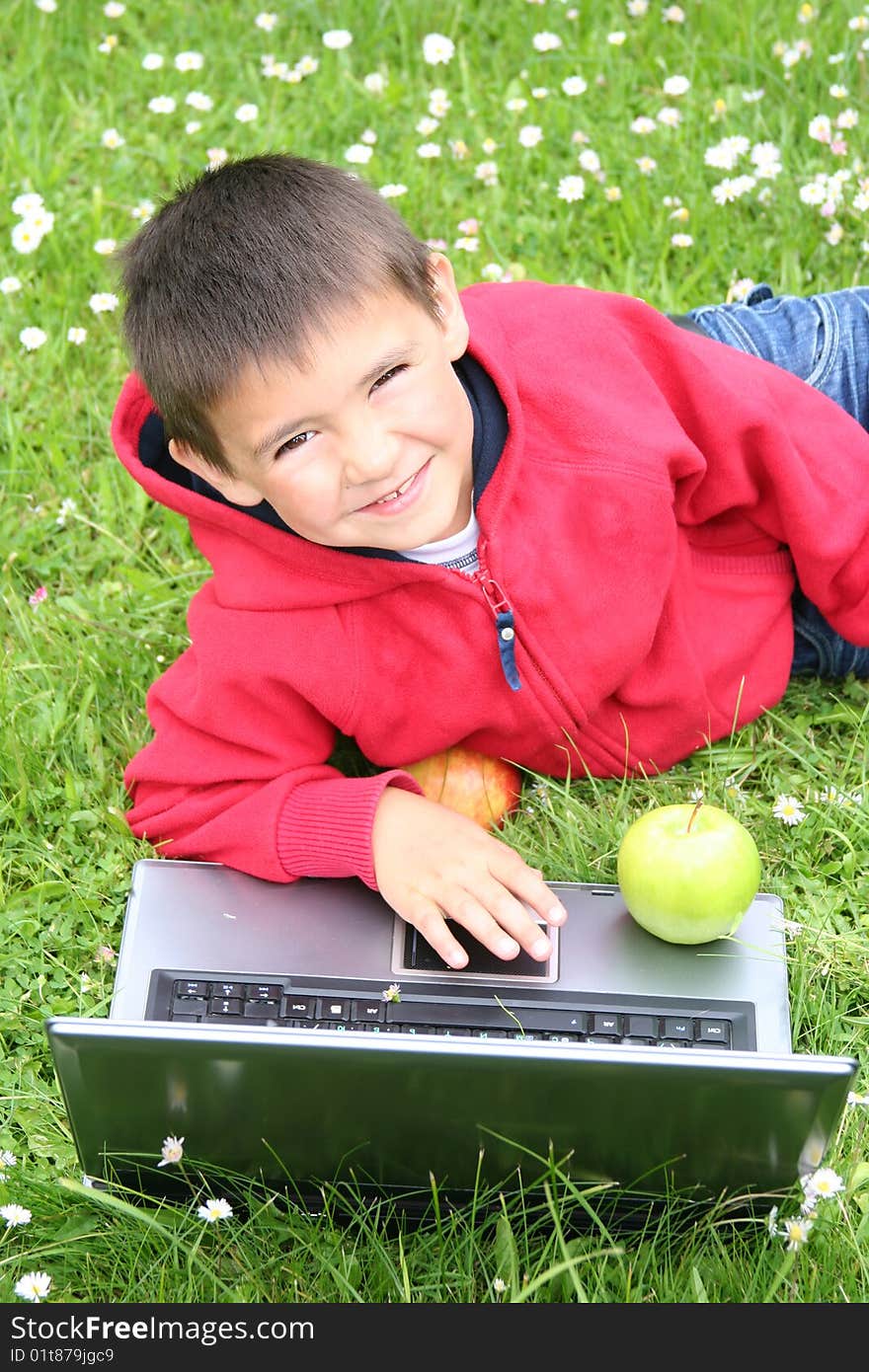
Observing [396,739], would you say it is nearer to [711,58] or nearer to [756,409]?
[756,409]

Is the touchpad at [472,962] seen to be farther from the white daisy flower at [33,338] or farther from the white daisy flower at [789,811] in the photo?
the white daisy flower at [33,338]

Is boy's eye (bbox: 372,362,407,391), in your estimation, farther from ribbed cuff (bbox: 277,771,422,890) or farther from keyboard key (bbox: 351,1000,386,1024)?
keyboard key (bbox: 351,1000,386,1024)

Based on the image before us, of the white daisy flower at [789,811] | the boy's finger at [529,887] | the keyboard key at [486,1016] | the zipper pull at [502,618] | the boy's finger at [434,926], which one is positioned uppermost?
the zipper pull at [502,618]

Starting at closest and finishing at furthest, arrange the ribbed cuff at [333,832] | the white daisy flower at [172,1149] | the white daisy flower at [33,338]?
1. the white daisy flower at [172,1149]
2. the ribbed cuff at [333,832]
3. the white daisy flower at [33,338]

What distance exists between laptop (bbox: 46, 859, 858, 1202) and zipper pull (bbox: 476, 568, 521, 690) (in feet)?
1.20

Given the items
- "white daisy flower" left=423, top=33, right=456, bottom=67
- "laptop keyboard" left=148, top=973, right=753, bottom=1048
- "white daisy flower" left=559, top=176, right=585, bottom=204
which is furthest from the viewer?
"white daisy flower" left=423, top=33, right=456, bottom=67

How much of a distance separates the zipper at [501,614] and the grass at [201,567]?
36cm

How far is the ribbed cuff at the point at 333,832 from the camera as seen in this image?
92.4 inches

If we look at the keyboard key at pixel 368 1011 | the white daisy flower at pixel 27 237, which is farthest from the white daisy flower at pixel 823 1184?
the white daisy flower at pixel 27 237

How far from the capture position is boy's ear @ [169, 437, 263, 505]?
86.6 inches

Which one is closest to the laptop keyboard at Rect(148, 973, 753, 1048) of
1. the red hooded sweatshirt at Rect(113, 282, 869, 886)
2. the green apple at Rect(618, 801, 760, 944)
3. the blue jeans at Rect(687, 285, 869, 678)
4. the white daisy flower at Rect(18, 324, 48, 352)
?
the green apple at Rect(618, 801, 760, 944)

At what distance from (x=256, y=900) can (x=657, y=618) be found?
814 mm

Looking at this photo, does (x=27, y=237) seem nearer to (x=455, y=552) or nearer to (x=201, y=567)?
(x=201, y=567)
